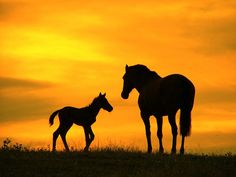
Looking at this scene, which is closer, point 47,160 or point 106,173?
point 106,173

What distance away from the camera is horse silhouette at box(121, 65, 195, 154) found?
20.5 meters

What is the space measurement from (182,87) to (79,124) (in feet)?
19.4

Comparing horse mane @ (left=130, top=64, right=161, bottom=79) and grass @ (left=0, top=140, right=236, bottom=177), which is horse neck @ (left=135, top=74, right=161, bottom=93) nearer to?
horse mane @ (left=130, top=64, right=161, bottom=79)

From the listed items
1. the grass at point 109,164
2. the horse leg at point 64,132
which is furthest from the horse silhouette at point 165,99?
the horse leg at point 64,132

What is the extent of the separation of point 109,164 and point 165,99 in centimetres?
453

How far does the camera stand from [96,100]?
84.1ft

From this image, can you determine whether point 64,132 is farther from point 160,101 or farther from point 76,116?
point 160,101

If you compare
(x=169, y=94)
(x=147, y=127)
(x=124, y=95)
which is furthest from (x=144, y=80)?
(x=169, y=94)

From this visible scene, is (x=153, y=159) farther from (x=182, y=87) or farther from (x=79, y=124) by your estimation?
(x=79, y=124)

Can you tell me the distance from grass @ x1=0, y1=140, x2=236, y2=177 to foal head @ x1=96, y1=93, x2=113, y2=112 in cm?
622

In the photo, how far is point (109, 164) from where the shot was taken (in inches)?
675

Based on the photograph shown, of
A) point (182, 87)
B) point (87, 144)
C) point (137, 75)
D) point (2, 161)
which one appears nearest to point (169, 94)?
point (182, 87)

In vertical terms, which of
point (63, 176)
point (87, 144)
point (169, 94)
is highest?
point (169, 94)

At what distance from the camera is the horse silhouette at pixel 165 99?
2055 cm
